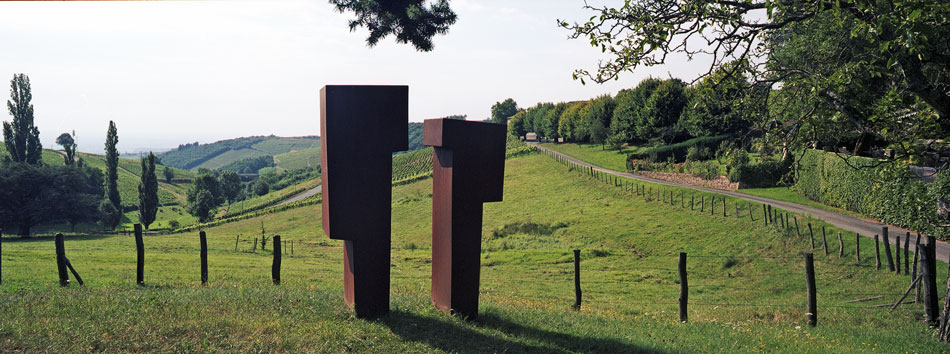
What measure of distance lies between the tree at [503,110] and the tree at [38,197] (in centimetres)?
13398

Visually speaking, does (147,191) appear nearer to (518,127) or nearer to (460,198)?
(460,198)

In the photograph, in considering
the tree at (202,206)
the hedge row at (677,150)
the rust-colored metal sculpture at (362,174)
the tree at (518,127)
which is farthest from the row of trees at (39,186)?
the tree at (518,127)

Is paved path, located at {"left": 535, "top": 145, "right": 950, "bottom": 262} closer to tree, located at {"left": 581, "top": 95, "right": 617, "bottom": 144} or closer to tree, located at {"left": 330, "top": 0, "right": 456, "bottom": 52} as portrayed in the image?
tree, located at {"left": 330, "top": 0, "right": 456, "bottom": 52}

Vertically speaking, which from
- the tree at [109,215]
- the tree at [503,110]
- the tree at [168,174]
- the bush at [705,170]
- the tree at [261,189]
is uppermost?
the tree at [503,110]

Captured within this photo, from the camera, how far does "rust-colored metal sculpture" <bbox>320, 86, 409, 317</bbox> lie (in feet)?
33.9

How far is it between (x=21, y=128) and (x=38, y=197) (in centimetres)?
1205

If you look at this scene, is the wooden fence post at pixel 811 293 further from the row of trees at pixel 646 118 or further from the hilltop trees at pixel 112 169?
the hilltop trees at pixel 112 169

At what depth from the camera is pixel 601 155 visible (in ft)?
257

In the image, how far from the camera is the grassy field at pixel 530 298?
9.09 meters

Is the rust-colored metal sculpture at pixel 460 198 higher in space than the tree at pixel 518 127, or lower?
lower

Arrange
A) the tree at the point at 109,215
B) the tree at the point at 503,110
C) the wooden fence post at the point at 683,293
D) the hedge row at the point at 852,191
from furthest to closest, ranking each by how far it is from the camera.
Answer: the tree at the point at 503,110 → the tree at the point at 109,215 → the hedge row at the point at 852,191 → the wooden fence post at the point at 683,293

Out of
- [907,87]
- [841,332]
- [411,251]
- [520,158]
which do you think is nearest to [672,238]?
[411,251]

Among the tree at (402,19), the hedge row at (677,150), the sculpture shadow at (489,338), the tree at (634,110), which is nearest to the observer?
the sculpture shadow at (489,338)

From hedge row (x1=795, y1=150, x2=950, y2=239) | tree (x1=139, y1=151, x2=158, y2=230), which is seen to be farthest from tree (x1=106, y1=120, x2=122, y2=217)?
hedge row (x1=795, y1=150, x2=950, y2=239)
